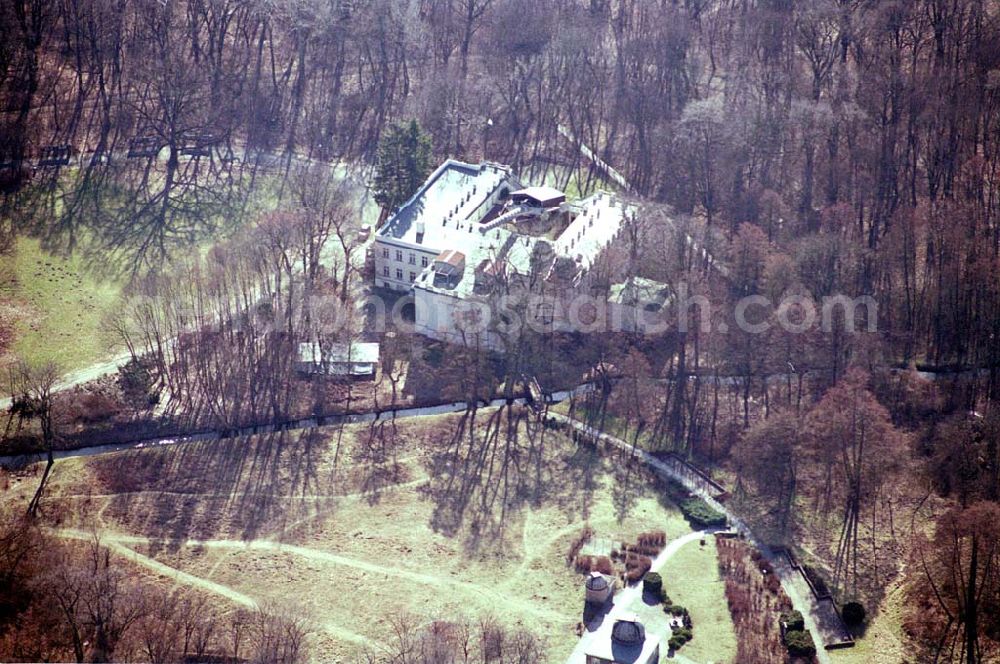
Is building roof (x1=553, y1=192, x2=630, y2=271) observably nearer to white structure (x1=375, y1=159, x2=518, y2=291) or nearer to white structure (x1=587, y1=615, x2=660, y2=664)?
white structure (x1=375, y1=159, x2=518, y2=291)

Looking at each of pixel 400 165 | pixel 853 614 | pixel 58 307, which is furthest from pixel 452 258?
pixel 853 614

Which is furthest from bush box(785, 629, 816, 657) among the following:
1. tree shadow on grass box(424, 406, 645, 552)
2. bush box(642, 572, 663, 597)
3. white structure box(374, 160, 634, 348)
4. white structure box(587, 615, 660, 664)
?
white structure box(374, 160, 634, 348)

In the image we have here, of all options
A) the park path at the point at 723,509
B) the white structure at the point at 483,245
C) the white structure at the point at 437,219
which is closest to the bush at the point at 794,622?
the park path at the point at 723,509

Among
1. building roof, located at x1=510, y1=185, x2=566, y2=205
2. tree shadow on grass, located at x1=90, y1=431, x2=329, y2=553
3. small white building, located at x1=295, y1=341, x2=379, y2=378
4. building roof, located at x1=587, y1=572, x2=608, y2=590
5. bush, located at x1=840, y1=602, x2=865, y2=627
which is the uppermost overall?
building roof, located at x1=510, y1=185, x2=566, y2=205

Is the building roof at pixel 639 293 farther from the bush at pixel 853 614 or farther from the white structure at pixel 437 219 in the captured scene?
the bush at pixel 853 614

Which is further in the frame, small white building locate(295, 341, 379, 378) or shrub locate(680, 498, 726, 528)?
small white building locate(295, 341, 379, 378)

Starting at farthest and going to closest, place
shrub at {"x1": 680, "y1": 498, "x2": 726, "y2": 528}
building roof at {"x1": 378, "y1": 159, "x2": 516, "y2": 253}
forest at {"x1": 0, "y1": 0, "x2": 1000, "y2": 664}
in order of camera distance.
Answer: building roof at {"x1": 378, "y1": 159, "x2": 516, "y2": 253}
forest at {"x1": 0, "y1": 0, "x2": 1000, "y2": 664}
shrub at {"x1": 680, "y1": 498, "x2": 726, "y2": 528}

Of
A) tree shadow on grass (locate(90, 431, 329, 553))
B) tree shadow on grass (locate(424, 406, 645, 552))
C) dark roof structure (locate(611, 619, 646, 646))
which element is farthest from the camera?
tree shadow on grass (locate(424, 406, 645, 552))

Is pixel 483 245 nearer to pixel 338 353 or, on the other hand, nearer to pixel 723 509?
pixel 338 353
